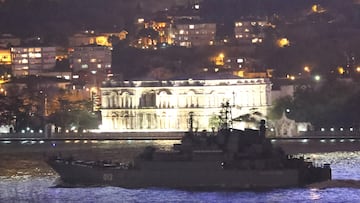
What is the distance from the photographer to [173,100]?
92.1m

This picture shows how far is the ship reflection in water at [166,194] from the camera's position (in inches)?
2047

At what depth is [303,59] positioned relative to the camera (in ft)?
371

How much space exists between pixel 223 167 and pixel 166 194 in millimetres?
2335

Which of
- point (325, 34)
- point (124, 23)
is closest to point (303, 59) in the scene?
point (325, 34)

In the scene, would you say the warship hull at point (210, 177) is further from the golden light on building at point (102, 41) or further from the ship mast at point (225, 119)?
the golden light on building at point (102, 41)

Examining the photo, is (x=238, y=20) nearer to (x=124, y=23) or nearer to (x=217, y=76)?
(x=124, y=23)

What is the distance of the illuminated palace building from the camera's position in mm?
90750

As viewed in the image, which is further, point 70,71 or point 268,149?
point 70,71

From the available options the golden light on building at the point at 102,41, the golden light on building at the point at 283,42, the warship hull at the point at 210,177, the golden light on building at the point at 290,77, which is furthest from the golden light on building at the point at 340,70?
the warship hull at the point at 210,177

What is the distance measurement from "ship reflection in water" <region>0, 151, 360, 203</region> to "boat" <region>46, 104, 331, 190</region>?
510 millimetres

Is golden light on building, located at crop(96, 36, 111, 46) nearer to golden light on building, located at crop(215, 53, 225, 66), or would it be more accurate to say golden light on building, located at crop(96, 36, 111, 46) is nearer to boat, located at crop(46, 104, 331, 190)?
golden light on building, located at crop(215, 53, 225, 66)

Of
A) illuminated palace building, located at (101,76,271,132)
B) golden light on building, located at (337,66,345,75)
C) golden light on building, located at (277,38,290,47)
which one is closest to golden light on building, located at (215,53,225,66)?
golden light on building, located at (277,38,290,47)

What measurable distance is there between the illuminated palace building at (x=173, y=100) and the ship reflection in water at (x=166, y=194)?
108 ft

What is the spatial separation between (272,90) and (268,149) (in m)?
37.9
